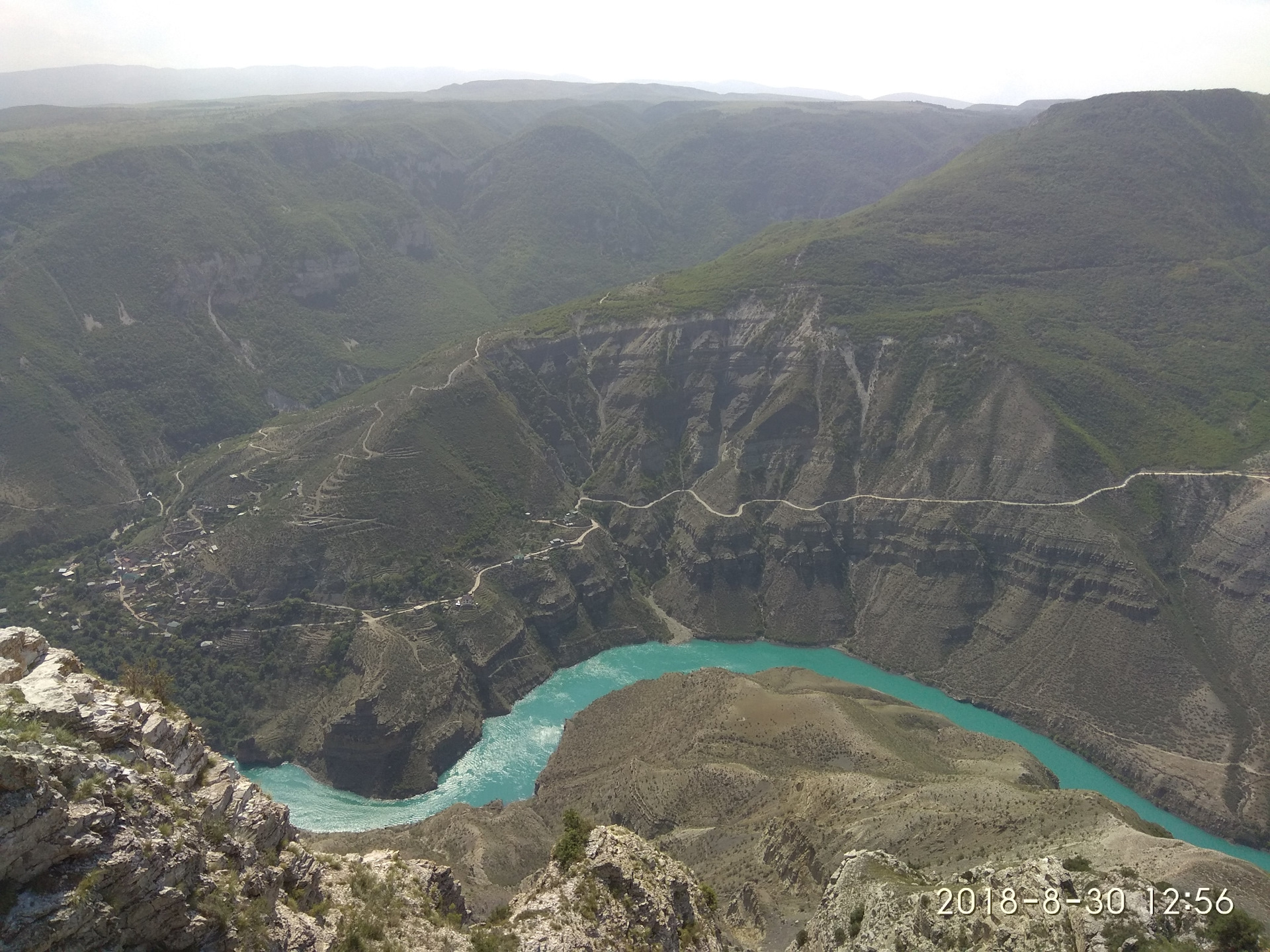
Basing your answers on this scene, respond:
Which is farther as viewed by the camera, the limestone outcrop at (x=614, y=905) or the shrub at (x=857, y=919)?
the shrub at (x=857, y=919)

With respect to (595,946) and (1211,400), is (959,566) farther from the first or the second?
(595,946)

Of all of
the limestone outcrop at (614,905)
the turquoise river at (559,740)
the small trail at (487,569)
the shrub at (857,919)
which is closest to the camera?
the limestone outcrop at (614,905)

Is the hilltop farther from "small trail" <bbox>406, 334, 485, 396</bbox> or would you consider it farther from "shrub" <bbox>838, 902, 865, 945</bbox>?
"shrub" <bbox>838, 902, 865, 945</bbox>

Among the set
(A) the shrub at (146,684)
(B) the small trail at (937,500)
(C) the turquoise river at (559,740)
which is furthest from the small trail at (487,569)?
(A) the shrub at (146,684)

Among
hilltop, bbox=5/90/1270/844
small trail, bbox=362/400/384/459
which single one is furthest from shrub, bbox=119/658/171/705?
small trail, bbox=362/400/384/459

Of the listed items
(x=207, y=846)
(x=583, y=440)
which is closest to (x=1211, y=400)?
(x=583, y=440)

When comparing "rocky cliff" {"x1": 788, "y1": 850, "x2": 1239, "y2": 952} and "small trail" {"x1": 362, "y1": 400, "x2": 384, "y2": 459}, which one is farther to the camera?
"small trail" {"x1": 362, "y1": 400, "x2": 384, "y2": 459}

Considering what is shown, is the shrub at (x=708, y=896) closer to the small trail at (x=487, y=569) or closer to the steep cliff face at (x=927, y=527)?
the steep cliff face at (x=927, y=527)

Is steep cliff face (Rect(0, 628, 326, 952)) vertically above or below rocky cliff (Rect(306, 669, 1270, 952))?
above
